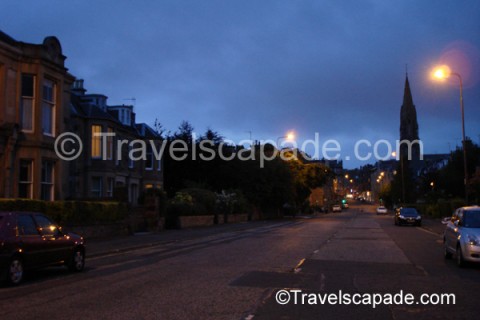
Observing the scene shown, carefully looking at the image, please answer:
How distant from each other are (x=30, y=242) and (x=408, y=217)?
1316 inches

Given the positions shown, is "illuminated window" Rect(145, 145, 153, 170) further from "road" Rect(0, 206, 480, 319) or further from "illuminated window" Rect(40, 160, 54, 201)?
"road" Rect(0, 206, 480, 319)

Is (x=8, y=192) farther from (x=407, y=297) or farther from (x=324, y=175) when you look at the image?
(x=324, y=175)

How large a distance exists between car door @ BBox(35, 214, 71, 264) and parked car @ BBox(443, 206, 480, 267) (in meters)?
9.92

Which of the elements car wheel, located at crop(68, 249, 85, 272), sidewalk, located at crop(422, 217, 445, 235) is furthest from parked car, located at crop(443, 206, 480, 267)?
sidewalk, located at crop(422, 217, 445, 235)

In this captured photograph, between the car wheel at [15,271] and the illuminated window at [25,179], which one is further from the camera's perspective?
the illuminated window at [25,179]

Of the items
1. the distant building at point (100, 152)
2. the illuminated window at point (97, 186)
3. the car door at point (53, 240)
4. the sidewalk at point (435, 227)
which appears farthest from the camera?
the illuminated window at point (97, 186)

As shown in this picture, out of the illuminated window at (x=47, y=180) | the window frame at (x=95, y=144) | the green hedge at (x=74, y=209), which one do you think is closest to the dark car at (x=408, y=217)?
the green hedge at (x=74, y=209)

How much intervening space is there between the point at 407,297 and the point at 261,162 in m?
48.8

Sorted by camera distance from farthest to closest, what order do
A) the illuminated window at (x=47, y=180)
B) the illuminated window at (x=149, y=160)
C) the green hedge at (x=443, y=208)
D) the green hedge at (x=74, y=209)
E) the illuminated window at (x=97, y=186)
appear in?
the illuminated window at (x=149, y=160), the green hedge at (x=443, y=208), the illuminated window at (x=97, y=186), the illuminated window at (x=47, y=180), the green hedge at (x=74, y=209)

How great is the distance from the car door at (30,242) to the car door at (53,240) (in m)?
0.20

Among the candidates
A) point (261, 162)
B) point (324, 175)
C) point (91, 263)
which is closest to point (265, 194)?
point (261, 162)

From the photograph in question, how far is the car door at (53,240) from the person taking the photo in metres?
12.4

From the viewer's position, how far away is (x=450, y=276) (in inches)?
503

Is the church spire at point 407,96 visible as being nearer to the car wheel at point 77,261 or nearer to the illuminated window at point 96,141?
the illuminated window at point 96,141
